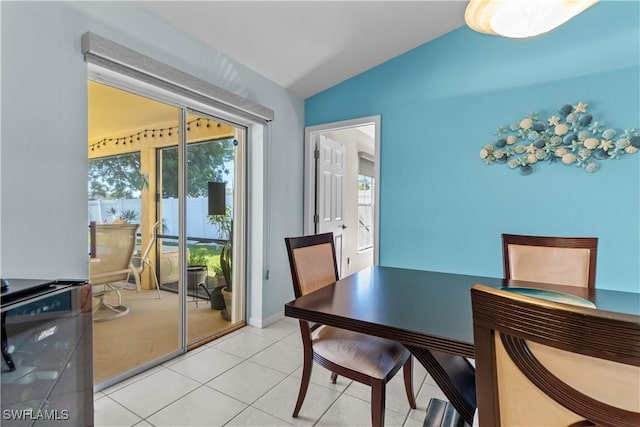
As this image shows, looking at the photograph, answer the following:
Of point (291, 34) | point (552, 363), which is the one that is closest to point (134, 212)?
point (291, 34)

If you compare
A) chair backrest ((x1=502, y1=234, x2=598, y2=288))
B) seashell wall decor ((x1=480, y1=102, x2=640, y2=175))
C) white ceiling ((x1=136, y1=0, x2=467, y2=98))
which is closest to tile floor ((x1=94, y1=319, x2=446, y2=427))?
chair backrest ((x1=502, y1=234, x2=598, y2=288))

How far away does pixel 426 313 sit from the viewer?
47.2 inches

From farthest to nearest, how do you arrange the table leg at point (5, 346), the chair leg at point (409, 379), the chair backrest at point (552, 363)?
1. the chair leg at point (409, 379)
2. the table leg at point (5, 346)
3. the chair backrest at point (552, 363)

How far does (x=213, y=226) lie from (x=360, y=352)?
1.85 metres

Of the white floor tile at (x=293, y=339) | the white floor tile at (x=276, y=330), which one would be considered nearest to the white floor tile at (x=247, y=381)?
the white floor tile at (x=293, y=339)

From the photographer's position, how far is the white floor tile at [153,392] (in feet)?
5.79

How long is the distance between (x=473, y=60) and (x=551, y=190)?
50.3 inches

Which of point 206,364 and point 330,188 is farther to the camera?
point 330,188

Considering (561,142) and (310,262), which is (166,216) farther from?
(561,142)

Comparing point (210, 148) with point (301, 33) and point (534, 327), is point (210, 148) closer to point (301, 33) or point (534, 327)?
point (301, 33)

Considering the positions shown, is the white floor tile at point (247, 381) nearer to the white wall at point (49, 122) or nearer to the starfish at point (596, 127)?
the white wall at point (49, 122)

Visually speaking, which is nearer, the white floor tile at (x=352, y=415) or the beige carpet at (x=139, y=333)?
the white floor tile at (x=352, y=415)

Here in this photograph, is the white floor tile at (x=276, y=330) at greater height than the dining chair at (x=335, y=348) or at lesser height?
lesser

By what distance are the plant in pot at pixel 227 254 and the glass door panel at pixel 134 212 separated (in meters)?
0.50
